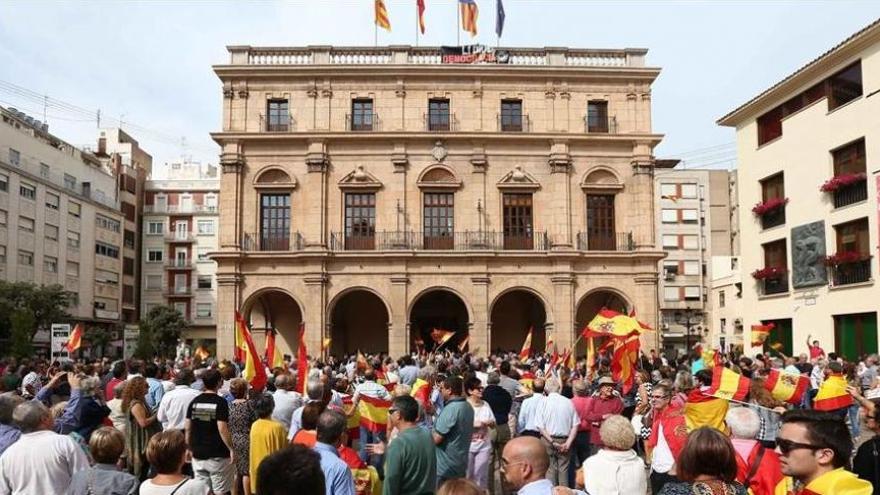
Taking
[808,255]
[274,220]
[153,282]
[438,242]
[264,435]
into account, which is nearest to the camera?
[264,435]

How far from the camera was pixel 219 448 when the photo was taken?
25.5 ft

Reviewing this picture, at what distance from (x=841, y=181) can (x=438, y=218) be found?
1493 centimetres

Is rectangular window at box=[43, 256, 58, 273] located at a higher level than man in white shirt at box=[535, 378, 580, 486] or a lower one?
higher

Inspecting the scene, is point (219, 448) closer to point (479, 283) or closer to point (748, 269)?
point (479, 283)

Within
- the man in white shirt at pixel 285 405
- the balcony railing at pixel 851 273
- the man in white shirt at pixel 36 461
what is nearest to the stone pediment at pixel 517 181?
the balcony railing at pixel 851 273


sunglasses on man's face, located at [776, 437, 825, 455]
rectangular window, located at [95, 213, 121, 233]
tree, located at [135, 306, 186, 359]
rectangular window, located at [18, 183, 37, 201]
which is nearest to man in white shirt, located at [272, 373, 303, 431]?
sunglasses on man's face, located at [776, 437, 825, 455]

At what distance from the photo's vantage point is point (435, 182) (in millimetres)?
32656

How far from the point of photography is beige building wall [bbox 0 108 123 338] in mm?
48656

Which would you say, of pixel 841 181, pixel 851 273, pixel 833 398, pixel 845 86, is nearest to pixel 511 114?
pixel 845 86

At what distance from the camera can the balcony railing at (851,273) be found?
24.8 m

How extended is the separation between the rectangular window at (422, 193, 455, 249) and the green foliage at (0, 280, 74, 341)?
69.8ft

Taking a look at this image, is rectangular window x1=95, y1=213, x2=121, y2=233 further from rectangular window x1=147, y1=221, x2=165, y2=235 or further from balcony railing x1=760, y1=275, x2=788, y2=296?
balcony railing x1=760, y1=275, x2=788, y2=296

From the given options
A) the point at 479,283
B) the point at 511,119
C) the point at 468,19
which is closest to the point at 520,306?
the point at 479,283

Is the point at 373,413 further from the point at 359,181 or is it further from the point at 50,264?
the point at 50,264
